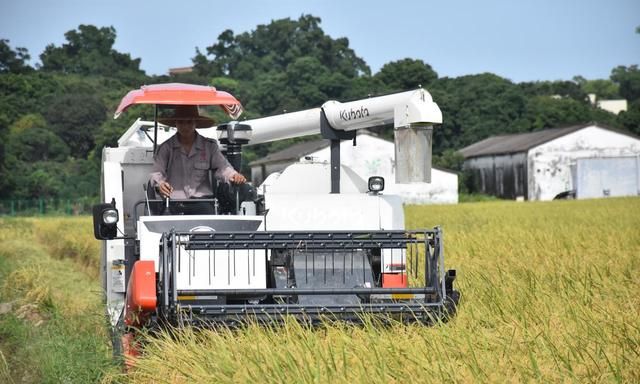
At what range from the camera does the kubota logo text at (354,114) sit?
12.0 meters

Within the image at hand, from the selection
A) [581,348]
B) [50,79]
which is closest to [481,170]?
[50,79]

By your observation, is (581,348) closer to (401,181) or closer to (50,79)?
(401,181)

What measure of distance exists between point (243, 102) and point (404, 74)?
44.4 feet

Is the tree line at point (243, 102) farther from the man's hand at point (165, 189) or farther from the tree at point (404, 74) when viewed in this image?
the man's hand at point (165, 189)

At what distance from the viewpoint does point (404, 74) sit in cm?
9088

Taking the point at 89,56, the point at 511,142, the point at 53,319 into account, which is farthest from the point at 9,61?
the point at 53,319

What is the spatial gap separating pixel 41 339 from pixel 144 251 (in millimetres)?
3052

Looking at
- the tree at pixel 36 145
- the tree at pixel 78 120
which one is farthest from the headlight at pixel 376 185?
the tree at pixel 78 120

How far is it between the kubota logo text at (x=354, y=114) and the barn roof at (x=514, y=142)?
57346mm

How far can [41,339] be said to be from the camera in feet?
38.9

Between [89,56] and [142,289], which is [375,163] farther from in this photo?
[89,56]

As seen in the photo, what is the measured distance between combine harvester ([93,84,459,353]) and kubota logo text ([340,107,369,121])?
0.02m

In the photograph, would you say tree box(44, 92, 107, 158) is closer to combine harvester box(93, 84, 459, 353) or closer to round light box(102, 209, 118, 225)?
combine harvester box(93, 84, 459, 353)

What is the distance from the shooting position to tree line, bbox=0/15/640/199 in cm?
6506
